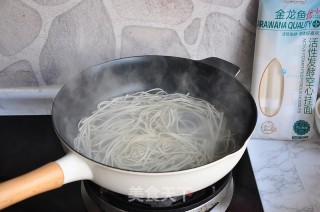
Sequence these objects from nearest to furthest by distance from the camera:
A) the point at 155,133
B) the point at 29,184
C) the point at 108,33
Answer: the point at 29,184 < the point at 155,133 < the point at 108,33

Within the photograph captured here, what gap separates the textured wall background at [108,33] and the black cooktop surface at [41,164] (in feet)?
0.40

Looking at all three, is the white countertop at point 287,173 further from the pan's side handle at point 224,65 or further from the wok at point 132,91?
the pan's side handle at point 224,65

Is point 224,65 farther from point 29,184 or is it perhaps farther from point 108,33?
point 29,184

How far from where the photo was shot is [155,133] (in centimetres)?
98

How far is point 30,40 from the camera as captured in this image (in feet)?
3.63

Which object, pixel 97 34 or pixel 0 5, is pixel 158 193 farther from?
pixel 0 5

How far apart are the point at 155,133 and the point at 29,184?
416 millimetres

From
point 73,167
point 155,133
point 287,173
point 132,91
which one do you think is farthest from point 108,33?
point 287,173

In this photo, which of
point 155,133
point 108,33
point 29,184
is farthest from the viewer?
point 108,33

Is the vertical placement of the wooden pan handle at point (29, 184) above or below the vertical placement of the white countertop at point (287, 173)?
above

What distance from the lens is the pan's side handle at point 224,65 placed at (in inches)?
38.8

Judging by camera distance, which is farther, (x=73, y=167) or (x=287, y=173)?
(x=287, y=173)

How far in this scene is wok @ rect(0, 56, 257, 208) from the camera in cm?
66

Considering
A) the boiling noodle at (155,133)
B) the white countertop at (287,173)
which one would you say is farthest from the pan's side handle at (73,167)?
the white countertop at (287,173)
